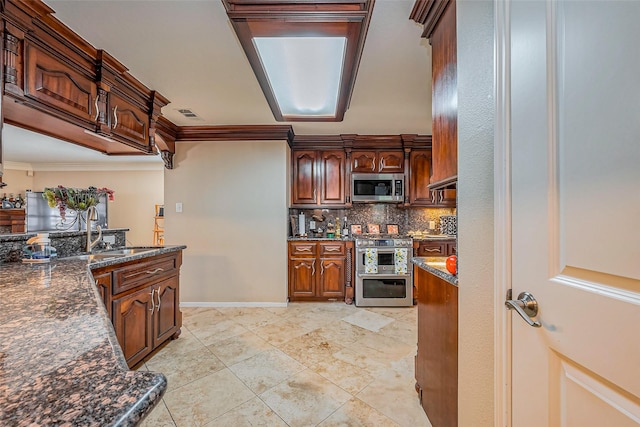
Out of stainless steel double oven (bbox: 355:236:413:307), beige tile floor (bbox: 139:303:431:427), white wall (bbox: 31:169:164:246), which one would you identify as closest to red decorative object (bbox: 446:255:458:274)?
beige tile floor (bbox: 139:303:431:427)

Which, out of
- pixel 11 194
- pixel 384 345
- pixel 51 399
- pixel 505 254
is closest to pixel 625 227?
pixel 505 254

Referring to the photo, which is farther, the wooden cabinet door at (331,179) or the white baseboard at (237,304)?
the wooden cabinet door at (331,179)

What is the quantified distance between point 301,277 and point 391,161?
2.09 metres

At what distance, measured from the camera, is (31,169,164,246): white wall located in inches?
234

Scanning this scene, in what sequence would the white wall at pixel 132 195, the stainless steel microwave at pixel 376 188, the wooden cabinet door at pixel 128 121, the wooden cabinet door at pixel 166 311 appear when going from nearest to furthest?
the wooden cabinet door at pixel 128 121
the wooden cabinet door at pixel 166 311
the stainless steel microwave at pixel 376 188
the white wall at pixel 132 195

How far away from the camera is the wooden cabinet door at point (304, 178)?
3955mm

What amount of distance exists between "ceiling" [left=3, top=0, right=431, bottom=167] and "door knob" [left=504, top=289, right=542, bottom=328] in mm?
1465

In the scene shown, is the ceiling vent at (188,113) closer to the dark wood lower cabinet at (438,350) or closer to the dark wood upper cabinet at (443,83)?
the dark wood upper cabinet at (443,83)

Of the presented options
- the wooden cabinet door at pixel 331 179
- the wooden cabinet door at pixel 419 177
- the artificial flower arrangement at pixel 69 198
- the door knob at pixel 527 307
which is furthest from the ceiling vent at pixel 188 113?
the door knob at pixel 527 307

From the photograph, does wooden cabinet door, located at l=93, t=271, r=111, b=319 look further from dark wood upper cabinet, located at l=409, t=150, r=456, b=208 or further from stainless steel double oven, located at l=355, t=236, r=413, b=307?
dark wood upper cabinet, located at l=409, t=150, r=456, b=208

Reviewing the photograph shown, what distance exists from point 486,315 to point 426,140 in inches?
132

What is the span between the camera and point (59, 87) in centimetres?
164

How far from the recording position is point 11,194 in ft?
16.1

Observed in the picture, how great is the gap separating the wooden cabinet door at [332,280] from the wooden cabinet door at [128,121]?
250 centimetres
